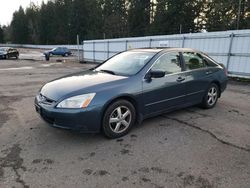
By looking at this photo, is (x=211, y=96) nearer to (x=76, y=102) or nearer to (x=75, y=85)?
(x=75, y=85)

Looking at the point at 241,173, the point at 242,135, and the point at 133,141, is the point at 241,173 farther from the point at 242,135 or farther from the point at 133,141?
the point at 133,141

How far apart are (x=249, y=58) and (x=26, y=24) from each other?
7925 centimetres

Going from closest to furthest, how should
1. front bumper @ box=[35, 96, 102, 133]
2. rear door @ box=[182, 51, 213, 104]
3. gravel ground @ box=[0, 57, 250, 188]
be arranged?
1. gravel ground @ box=[0, 57, 250, 188]
2. front bumper @ box=[35, 96, 102, 133]
3. rear door @ box=[182, 51, 213, 104]

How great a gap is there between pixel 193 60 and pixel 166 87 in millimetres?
1241

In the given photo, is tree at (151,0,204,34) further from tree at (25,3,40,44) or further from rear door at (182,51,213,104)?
tree at (25,3,40,44)

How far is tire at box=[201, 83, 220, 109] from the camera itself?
213 inches

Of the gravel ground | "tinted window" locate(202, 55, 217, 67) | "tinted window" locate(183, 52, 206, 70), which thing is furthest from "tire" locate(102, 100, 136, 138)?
"tinted window" locate(202, 55, 217, 67)

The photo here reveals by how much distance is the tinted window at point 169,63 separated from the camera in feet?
14.4

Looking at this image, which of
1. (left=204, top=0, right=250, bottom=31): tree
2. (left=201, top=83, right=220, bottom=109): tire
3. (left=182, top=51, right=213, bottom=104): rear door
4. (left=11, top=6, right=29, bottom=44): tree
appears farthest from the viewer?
(left=11, top=6, right=29, bottom=44): tree

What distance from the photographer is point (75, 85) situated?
3803 millimetres

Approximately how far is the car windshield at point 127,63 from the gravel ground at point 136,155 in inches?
43.7

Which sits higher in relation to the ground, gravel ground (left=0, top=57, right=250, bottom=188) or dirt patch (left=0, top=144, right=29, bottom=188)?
gravel ground (left=0, top=57, right=250, bottom=188)

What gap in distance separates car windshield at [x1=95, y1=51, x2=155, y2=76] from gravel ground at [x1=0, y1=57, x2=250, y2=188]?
1.11m

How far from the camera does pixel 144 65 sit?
4.23 meters
